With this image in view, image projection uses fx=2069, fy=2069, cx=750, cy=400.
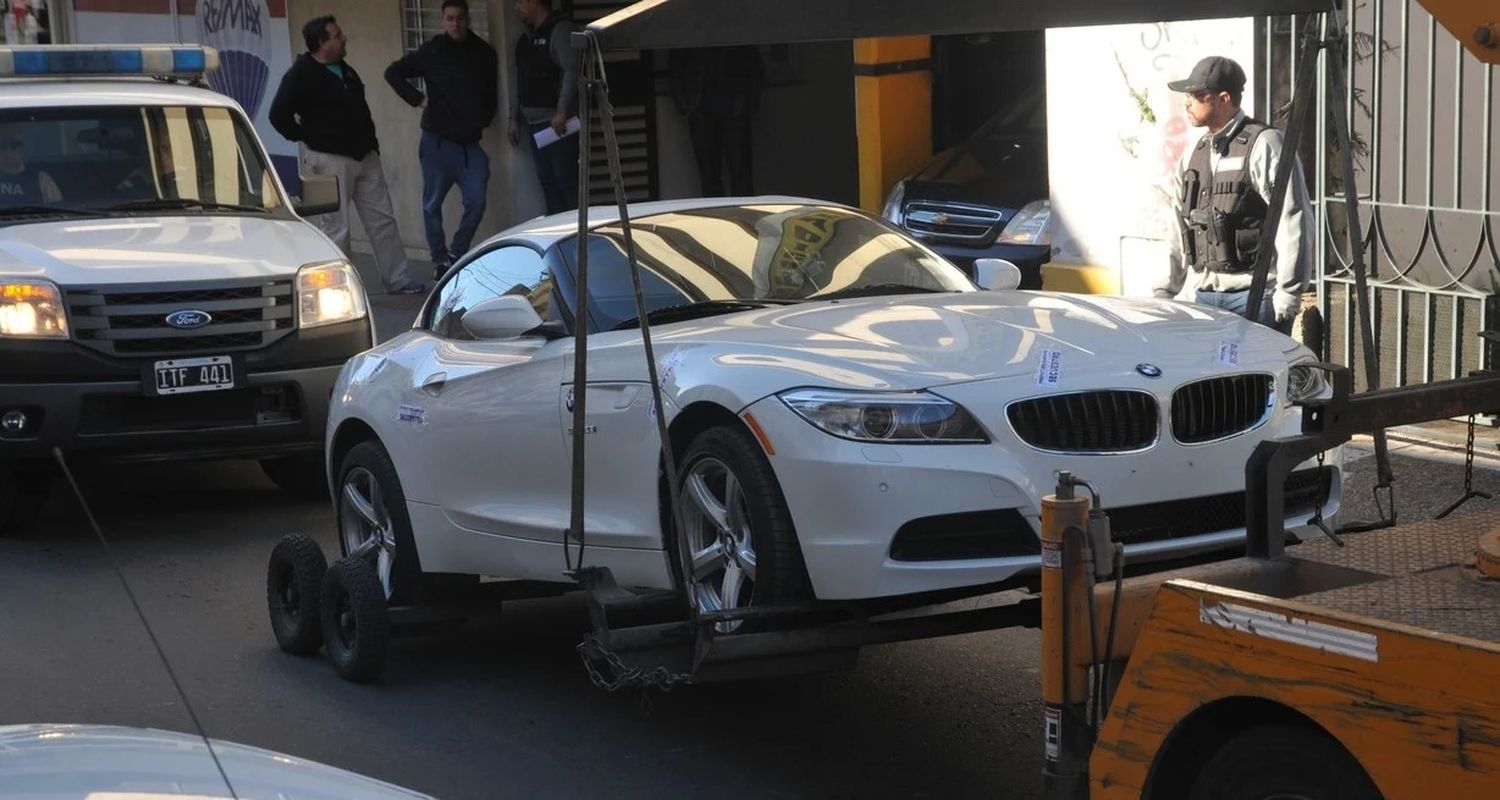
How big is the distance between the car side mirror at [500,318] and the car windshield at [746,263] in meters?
0.24

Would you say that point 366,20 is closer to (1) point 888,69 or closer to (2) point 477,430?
(1) point 888,69

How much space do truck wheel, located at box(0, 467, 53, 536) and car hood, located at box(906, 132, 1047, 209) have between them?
636cm

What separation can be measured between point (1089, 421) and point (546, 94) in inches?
462

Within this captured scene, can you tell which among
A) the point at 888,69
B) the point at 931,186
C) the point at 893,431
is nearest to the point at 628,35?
the point at 893,431

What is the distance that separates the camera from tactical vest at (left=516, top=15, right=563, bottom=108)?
54.3 ft

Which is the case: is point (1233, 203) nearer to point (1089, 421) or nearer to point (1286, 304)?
point (1286, 304)

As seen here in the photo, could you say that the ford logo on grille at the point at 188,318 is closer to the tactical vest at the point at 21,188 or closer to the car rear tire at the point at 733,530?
the tactical vest at the point at 21,188

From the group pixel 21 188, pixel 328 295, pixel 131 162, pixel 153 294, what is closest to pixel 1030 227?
pixel 328 295

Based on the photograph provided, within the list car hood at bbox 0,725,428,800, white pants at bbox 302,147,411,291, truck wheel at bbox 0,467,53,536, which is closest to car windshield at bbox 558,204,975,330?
car hood at bbox 0,725,428,800

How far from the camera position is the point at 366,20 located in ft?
64.7

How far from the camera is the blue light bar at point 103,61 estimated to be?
1120cm

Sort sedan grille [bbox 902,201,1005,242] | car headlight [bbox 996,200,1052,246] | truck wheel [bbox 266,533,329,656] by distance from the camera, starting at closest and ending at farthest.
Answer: truck wheel [bbox 266,533,329,656], car headlight [bbox 996,200,1052,246], sedan grille [bbox 902,201,1005,242]

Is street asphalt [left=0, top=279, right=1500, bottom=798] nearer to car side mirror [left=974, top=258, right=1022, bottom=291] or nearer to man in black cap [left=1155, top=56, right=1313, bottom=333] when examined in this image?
man in black cap [left=1155, top=56, right=1313, bottom=333]

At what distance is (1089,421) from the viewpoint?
5.67 metres
